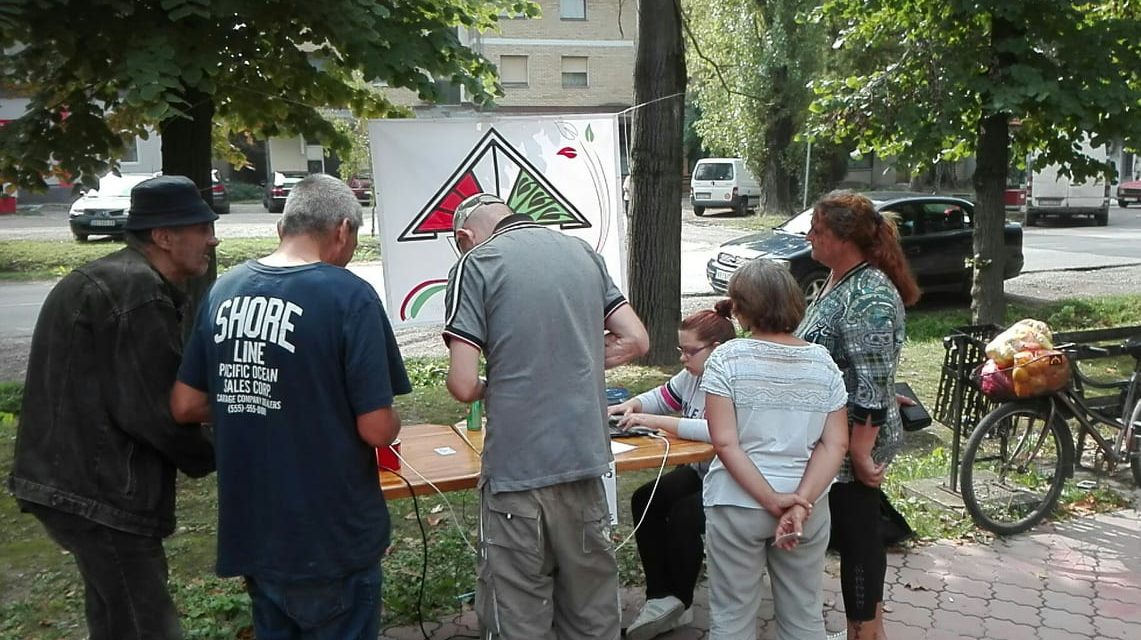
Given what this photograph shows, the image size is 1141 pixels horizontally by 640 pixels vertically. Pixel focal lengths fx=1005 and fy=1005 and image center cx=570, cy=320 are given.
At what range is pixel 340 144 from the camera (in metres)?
7.01

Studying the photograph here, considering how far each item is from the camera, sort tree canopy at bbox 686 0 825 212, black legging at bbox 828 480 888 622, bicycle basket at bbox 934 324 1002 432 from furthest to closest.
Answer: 1. tree canopy at bbox 686 0 825 212
2. bicycle basket at bbox 934 324 1002 432
3. black legging at bbox 828 480 888 622

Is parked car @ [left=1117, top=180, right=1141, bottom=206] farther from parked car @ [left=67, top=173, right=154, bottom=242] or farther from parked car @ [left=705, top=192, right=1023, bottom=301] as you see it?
parked car @ [left=67, top=173, right=154, bottom=242]

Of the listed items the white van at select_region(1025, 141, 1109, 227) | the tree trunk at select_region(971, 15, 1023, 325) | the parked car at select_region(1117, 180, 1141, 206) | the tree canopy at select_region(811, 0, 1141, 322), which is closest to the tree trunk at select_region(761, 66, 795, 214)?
the white van at select_region(1025, 141, 1109, 227)

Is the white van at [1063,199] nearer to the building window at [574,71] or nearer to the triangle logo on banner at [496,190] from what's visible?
the building window at [574,71]

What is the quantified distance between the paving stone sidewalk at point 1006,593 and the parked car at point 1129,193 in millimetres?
32719

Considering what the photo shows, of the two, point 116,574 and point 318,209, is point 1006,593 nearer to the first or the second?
point 318,209

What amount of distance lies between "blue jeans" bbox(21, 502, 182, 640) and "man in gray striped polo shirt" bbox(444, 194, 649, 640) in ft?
3.06

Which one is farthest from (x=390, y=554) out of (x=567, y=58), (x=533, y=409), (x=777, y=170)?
(x=567, y=58)

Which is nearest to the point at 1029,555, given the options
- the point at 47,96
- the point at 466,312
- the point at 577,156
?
the point at 577,156

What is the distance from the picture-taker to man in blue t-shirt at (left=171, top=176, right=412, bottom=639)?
2592 mm

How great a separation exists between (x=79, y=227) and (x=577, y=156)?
18.8 metres

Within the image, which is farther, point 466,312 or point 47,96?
point 47,96

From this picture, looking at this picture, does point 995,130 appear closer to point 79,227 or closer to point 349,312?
point 349,312

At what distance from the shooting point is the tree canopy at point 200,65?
508 cm
